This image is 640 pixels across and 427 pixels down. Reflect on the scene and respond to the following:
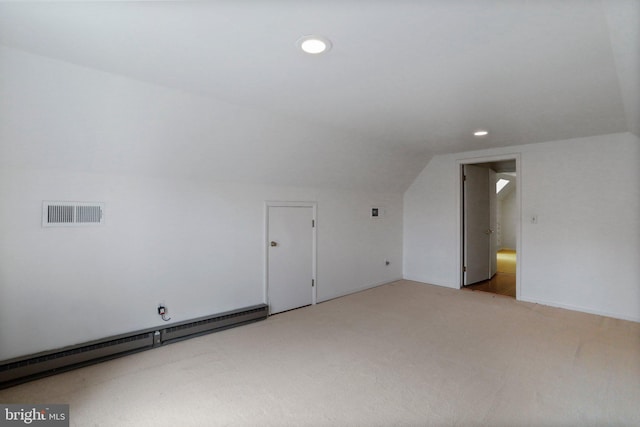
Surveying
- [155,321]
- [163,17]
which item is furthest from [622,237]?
[155,321]

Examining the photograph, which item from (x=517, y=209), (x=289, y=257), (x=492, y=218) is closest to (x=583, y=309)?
(x=517, y=209)

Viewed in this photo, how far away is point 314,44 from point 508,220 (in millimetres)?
10061

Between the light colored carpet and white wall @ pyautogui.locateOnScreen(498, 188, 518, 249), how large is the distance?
6.56 meters

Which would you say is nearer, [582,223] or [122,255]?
[122,255]

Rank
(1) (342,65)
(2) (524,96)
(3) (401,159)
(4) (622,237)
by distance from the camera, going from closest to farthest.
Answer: (1) (342,65) < (2) (524,96) < (4) (622,237) < (3) (401,159)

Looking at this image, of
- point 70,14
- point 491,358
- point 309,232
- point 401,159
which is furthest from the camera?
point 401,159

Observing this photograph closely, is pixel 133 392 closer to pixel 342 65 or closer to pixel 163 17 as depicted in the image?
pixel 163 17

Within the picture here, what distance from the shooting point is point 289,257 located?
4.11 m

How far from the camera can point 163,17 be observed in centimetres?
152

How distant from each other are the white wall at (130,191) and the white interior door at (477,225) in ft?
7.33

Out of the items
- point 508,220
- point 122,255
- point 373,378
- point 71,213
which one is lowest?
point 373,378

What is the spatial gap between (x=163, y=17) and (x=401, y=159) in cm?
400

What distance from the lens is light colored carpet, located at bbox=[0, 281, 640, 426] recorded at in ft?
6.52

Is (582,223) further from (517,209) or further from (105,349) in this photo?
(105,349)
